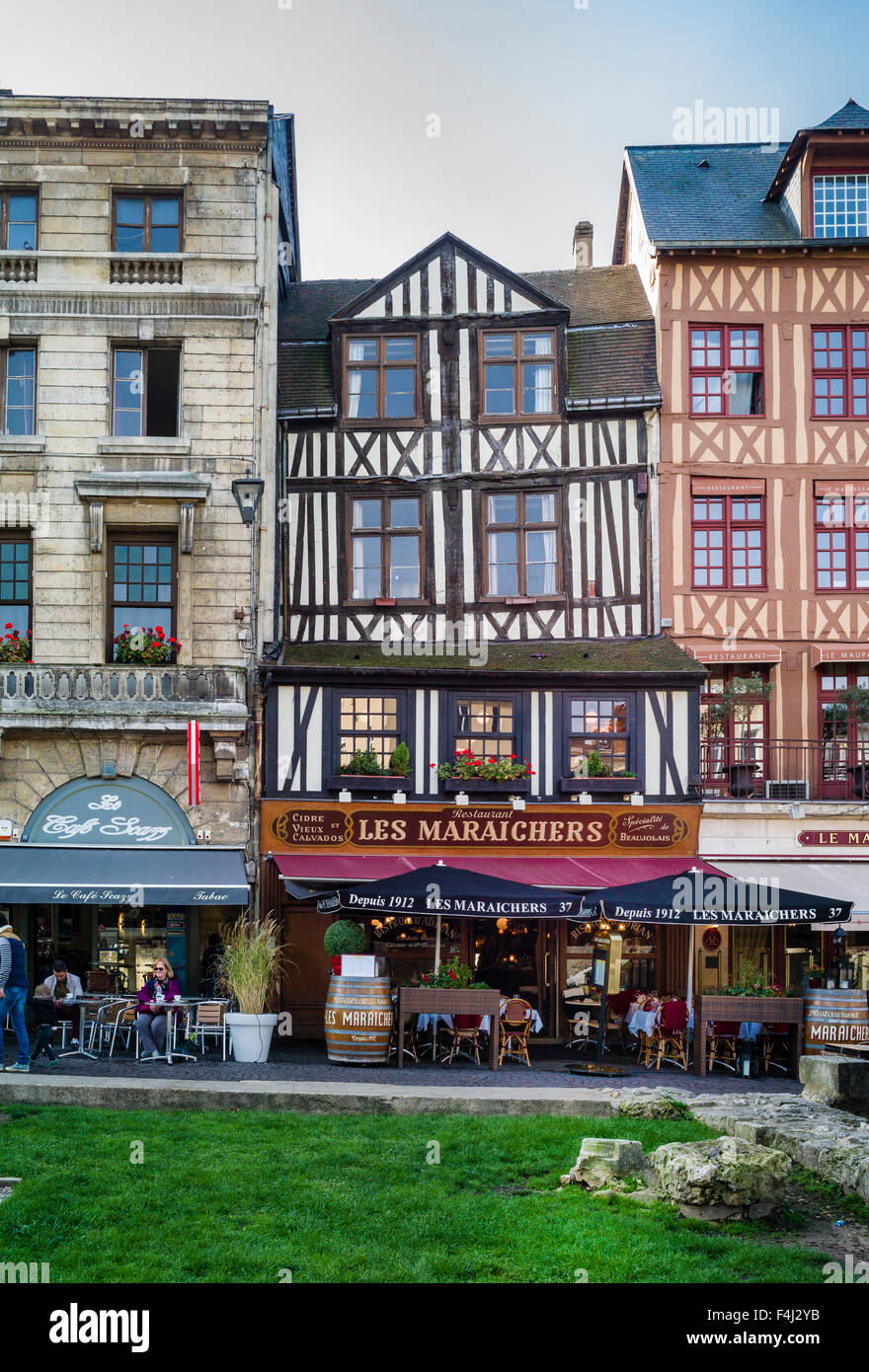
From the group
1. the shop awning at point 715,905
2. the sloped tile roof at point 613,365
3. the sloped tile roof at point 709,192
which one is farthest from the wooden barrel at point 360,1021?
the sloped tile roof at point 709,192

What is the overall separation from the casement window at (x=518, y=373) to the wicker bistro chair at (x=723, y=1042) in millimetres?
9515

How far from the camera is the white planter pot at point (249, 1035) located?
1512 cm

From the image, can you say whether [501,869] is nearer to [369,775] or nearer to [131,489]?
[369,775]

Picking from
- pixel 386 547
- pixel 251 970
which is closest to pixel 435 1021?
pixel 251 970

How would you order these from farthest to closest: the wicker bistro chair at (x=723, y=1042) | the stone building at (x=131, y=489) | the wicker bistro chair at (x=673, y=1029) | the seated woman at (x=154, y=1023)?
1. the stone building at (x=131, y=489)
2. the wicker bistro chair at (x=673, y=1029)
3. the wicker bistro chair at (x=723, y=1042)
4. the seated woman at (x=154, y=1023)

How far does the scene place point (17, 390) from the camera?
19641 mm

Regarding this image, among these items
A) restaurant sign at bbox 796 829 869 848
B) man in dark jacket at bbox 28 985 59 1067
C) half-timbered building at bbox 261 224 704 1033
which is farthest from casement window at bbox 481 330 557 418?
man in dark jacket at bbox 28 985 59 1067

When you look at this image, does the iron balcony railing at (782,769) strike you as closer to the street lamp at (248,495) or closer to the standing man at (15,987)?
the street lamp at (248,495)

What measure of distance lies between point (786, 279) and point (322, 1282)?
17756mm

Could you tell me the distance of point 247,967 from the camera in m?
15.1

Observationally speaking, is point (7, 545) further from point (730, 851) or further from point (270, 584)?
point (730, 851)

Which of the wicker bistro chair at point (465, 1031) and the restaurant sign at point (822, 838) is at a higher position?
the restaurant sign at point (822, 838)

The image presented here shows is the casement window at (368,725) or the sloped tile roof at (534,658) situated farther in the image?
the casement window at (368,725)
